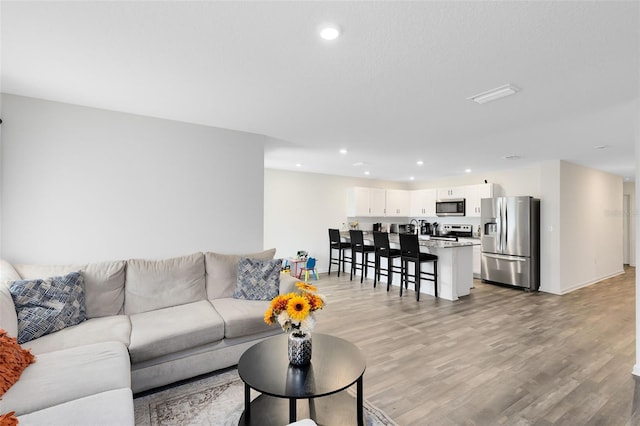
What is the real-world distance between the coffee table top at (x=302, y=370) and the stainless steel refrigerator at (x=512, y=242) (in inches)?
188

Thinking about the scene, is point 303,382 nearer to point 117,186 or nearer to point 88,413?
point 88,413

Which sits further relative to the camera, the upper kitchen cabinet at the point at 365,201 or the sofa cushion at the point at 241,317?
the upper kitchen cabinet at the point at 365,201

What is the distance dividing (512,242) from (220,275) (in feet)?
17.2

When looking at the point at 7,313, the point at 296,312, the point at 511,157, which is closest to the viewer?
the point at 296,312

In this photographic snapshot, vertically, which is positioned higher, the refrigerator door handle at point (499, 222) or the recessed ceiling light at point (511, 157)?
the recessed ceiling light at point (511, 157)

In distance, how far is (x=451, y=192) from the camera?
7.23 metres

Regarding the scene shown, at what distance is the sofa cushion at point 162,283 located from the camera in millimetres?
2801

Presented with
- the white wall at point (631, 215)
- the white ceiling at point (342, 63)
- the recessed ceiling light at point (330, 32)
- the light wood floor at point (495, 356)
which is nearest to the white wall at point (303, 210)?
the light wood floor at point (495, 356)

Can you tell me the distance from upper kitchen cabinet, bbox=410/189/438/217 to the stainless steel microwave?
0.67 feet

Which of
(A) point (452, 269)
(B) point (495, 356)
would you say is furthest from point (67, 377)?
(A) point (452, 269)

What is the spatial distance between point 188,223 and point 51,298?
1355 millimetres

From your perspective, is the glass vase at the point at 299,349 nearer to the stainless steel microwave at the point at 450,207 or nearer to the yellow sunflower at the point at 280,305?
the yellow sunflower at the point at 280,305

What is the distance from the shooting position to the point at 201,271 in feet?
10.5

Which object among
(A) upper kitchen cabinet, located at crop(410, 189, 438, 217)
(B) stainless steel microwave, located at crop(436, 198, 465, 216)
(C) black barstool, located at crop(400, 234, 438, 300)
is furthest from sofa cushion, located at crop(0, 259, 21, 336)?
(A) upper kitchen cabinet, located at crop(410, 189, 438, 217)
